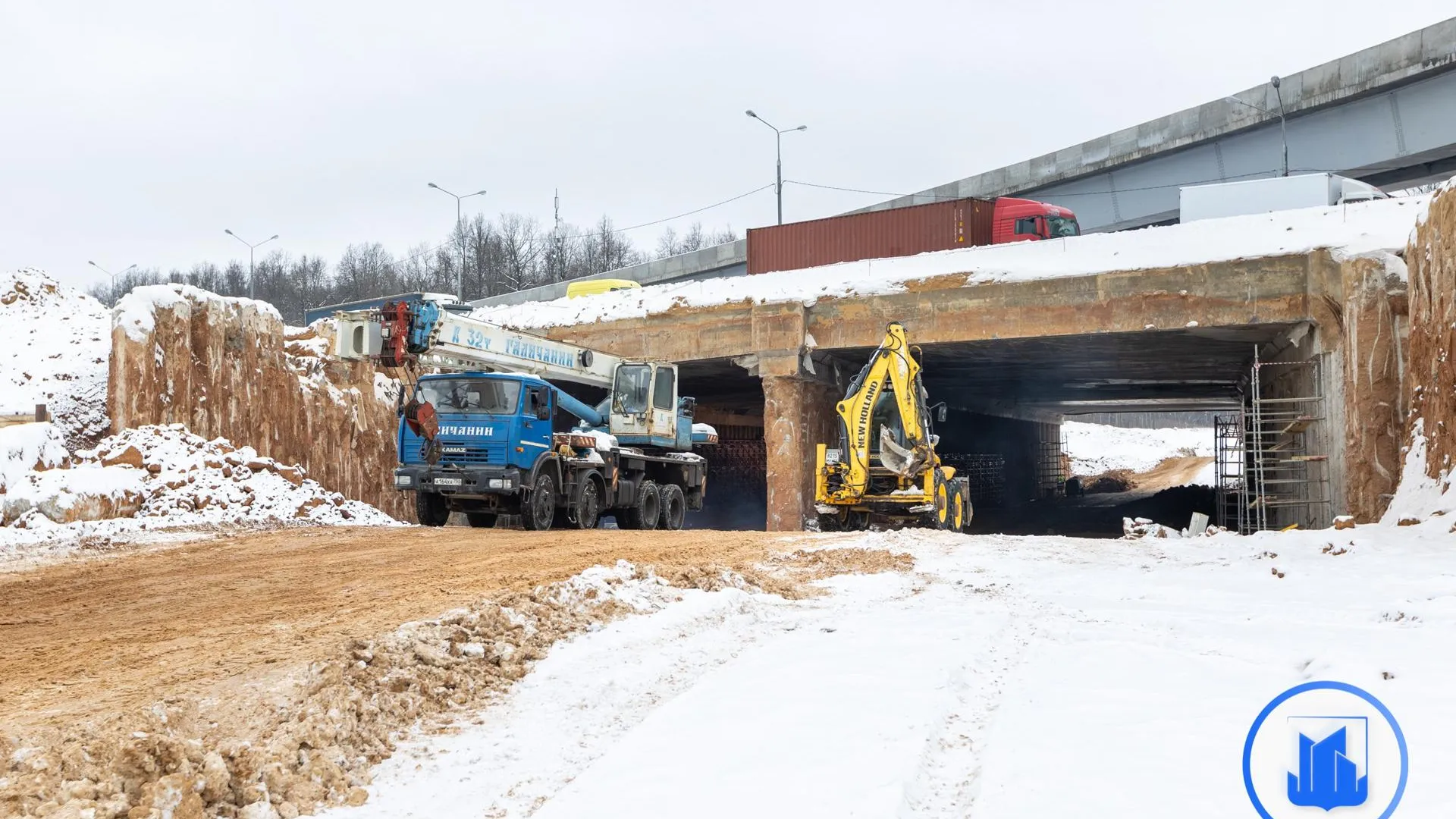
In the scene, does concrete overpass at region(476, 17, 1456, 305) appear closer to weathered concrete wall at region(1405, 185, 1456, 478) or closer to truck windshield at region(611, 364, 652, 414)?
weathered concrete wall at region(1405, 185, 1456, 478)

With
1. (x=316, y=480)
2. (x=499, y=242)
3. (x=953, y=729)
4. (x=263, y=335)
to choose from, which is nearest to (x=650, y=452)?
(x=316, y=480)

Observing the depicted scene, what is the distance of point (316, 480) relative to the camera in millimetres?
19781

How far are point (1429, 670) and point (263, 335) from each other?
18866 mm

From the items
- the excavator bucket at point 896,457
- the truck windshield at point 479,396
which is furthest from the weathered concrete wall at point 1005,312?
the truck windshield at point 479,396

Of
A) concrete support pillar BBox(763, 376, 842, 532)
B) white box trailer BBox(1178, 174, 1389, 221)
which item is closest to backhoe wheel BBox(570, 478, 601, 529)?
concrete support pillar BBox(763, 376, 842, 532)

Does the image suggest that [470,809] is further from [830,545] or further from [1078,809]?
[830,545]

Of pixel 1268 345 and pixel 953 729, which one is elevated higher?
pixel 1268 345

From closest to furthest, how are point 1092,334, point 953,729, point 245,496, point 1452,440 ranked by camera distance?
point 953,729 → point 1452,440 → point 245,496 → point 1092,334

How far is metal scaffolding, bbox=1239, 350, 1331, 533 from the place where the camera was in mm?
17141

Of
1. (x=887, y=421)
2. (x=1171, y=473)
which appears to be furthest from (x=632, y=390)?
(x=1171, y=473)

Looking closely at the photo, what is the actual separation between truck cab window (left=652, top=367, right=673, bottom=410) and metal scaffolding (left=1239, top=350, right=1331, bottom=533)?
10147mm

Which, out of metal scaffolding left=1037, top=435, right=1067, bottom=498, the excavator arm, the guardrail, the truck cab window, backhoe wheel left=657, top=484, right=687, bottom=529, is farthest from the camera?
metal scaffolding left=1037, top=435, right=1067, bottom=498

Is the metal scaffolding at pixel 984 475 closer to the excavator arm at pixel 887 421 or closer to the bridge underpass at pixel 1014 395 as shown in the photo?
the bridge underpass at pixel 1014 395

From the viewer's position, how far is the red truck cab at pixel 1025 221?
27609 mm
